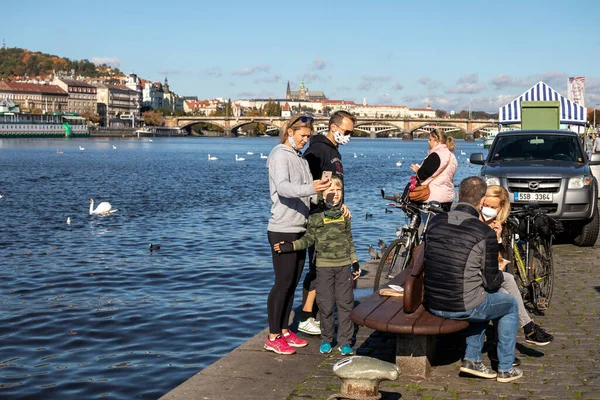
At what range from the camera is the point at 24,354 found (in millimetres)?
8922

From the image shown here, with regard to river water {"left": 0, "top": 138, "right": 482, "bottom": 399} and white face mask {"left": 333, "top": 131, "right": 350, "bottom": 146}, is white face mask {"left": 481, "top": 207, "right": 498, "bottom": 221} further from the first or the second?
river water {"left": 0, "top": 138, "right": 482, "bottom": 399}

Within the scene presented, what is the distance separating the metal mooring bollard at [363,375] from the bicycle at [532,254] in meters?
3.40

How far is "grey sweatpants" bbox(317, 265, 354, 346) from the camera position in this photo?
6793 millimetres

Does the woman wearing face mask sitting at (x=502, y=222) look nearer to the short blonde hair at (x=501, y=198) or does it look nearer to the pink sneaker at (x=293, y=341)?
the short blonde hair at (x=501, y=198)

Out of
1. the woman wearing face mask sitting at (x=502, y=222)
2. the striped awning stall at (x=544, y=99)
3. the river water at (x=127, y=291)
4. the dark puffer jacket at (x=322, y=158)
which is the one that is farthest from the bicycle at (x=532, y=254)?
the striped awning stall at (x=544, y=99)

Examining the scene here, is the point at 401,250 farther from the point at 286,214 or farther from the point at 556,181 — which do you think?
the point at 556,181

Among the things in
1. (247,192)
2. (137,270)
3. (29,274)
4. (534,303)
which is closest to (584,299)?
(534,303)

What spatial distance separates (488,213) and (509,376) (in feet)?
5.48

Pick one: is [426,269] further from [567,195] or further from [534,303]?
[567,195]

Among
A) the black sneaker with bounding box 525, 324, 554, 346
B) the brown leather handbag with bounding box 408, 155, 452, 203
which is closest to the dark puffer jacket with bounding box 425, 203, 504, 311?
the black sneaker with bounding box 525, 324, 554, 346

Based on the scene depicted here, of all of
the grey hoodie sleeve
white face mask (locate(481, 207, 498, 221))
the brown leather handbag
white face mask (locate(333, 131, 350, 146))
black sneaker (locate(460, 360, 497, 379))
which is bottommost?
black sneaker (locate(460, 360, 497, 379))

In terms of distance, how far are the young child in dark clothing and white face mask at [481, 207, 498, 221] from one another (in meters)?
1.25

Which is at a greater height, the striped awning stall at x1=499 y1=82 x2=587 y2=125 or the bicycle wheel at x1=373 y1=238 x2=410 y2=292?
the striped awning stall at x1=499 y1=82 x2=587 y2=125

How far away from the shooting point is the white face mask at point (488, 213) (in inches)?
279
